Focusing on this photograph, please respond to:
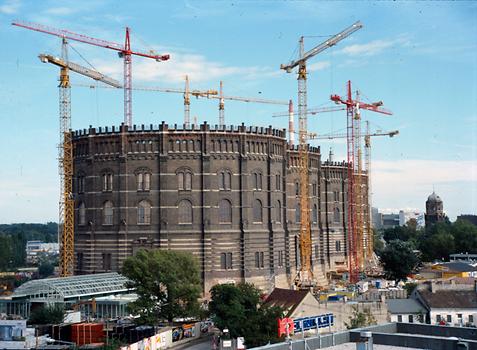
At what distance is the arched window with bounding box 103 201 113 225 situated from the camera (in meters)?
92.5

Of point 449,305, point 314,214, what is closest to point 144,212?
point 449,305

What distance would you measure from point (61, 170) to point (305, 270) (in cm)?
3850

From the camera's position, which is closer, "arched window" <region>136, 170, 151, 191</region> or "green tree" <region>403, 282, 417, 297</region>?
"green tree" <region>403, 282, 417, 297</region>

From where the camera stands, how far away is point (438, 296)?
7575cm

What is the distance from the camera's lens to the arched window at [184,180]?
89.9 meters

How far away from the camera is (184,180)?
8994 centimetres

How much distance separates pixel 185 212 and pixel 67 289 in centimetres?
1899

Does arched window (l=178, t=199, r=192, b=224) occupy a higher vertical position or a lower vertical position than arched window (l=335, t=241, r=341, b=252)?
higher

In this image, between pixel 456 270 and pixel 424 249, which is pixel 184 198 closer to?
pixel 456 270

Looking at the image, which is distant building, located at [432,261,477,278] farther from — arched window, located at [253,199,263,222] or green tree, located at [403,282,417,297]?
arched window, located at [253,199,263,222]

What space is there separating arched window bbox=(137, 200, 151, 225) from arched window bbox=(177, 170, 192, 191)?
4616mm

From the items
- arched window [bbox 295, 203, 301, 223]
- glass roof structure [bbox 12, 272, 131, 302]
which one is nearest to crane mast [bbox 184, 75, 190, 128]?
arched window [bbox 295, 203, 301, 223]

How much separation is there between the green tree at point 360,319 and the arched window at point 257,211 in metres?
31.1

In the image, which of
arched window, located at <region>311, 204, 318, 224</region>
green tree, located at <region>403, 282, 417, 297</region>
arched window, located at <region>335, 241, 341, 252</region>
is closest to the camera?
green tree, located at <region>403, 282, 417, 297</region>
